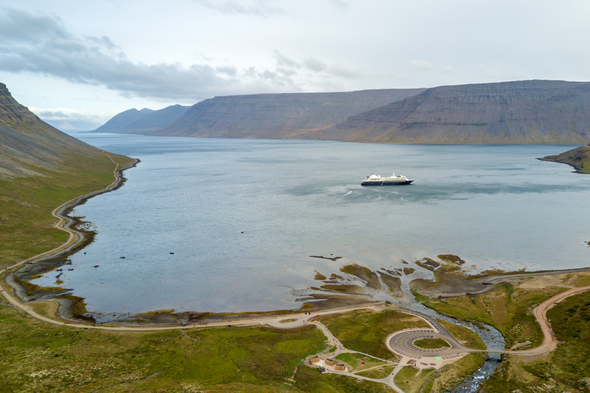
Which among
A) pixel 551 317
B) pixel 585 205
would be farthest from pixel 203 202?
pixel 585 205

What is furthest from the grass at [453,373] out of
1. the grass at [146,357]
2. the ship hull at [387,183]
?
the ship hull at [387,183]

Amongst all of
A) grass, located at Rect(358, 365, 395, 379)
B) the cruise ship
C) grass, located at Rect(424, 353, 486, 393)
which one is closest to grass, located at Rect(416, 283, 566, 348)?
grass, located at Rect(424, 353, 486, 393)

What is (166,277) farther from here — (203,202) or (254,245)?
(203,202)

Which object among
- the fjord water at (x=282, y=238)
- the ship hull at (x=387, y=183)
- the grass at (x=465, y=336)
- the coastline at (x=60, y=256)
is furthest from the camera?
the ship hull at (x=387, y=183)

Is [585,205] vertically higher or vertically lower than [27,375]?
higher

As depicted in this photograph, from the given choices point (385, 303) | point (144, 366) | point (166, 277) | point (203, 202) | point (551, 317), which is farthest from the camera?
point (203, 202)

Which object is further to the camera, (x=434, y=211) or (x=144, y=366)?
(x=434, y=211)

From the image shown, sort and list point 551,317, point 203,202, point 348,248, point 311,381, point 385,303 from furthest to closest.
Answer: point 203,202 < point 348,248 < point 385,303 < point 551,317 < point 311,381

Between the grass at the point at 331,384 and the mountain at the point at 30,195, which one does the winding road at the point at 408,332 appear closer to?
the grass at the point at 331,384
